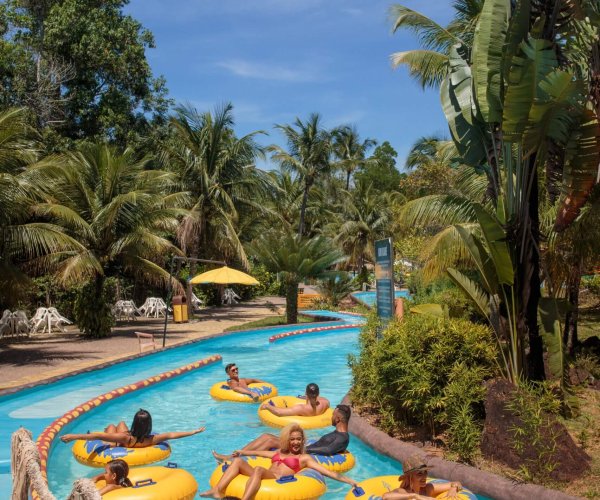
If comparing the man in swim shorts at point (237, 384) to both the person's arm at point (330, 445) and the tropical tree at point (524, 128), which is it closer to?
the person's arm at point (330, 445)

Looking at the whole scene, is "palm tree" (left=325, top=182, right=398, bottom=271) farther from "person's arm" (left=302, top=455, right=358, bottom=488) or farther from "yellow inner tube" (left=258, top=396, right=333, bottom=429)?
"person's arm" (left=302, top=455, right=358, bottom=488)

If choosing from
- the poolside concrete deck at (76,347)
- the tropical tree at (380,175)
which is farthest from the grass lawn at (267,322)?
the tropical tree at (380,175)

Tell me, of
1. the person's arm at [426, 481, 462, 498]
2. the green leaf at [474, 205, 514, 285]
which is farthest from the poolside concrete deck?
the green leaf at [474, 205, 514, 285]

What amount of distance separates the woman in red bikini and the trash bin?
56.9 ft

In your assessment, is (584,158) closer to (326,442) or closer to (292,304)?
(326,442)

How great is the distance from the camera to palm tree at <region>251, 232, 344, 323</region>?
23.9m

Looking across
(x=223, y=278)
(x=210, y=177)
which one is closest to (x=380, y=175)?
(x=210, y=177)

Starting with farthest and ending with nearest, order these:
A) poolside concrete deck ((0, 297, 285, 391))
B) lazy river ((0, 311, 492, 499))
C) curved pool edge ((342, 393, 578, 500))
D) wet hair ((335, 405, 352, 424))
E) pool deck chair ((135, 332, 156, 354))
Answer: pool deck chair ((135, 332, 156, 354))
poolside concrete deck ((0, 297, 285, 391))
lazy river ((0, 311, 492, 499))
wet hair ((335, 405, 352, 424))
curved pool edge ((342, 393, 578, 500))

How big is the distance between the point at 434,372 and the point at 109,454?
421 cm

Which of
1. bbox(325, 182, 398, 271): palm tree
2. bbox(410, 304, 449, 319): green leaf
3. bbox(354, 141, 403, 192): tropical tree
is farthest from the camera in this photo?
bbox(354, 141, 403, 192): tropical tree

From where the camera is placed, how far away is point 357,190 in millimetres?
47188

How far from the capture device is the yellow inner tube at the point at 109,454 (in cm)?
799

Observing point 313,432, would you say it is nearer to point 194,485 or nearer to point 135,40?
point 194,485

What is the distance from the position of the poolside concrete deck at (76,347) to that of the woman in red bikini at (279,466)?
643 cm
